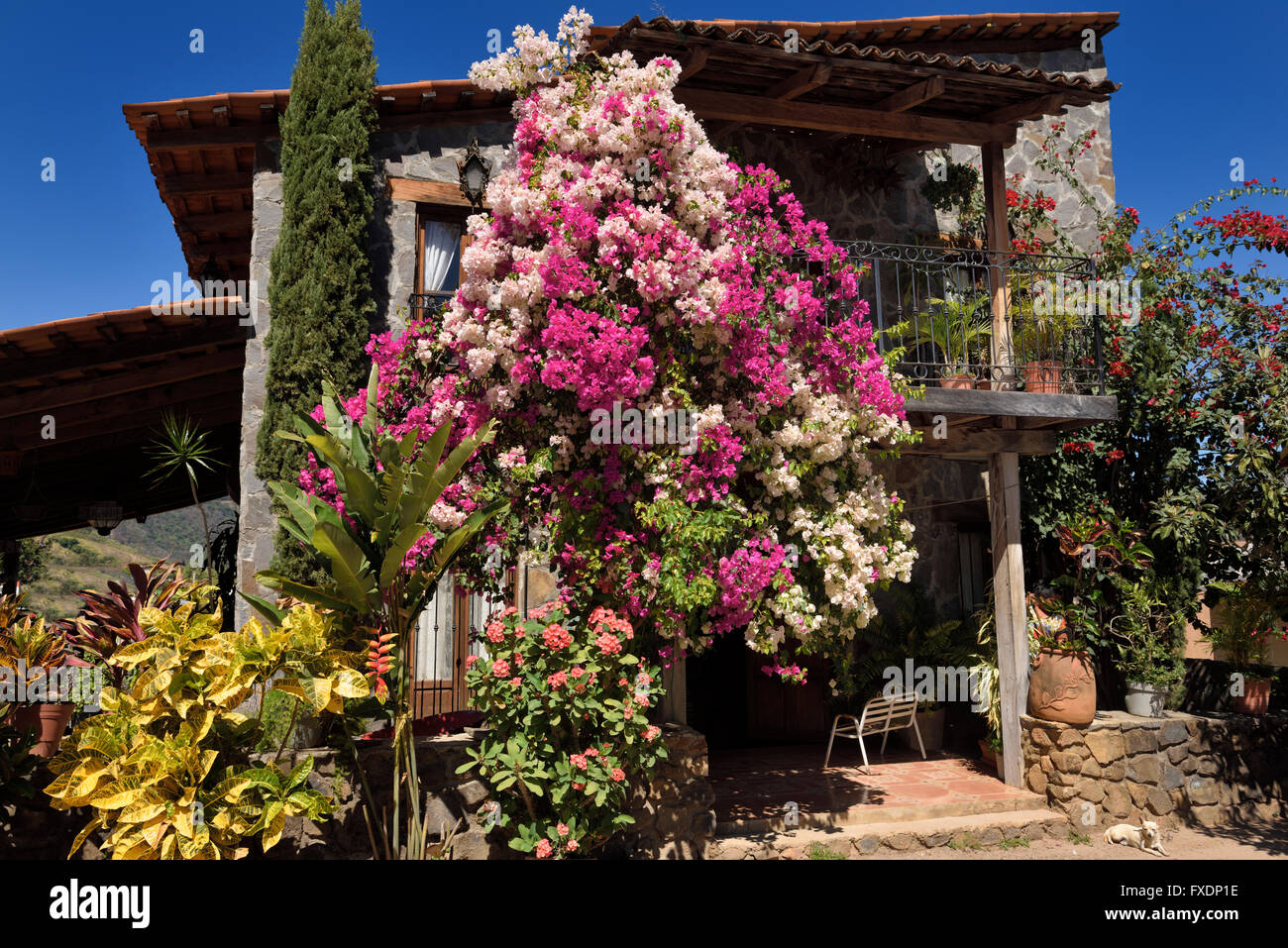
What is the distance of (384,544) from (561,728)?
67.4 inches

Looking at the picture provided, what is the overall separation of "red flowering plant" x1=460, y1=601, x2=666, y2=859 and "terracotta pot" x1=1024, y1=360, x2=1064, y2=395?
199 inches

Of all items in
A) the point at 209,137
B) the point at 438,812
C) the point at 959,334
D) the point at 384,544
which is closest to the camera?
the point at 384,544

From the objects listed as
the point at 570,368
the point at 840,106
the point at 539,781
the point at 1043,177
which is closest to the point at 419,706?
the point at 539,781

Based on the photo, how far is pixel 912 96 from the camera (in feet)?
27.1

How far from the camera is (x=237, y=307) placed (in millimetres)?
8938

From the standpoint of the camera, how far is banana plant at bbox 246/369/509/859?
568 cm

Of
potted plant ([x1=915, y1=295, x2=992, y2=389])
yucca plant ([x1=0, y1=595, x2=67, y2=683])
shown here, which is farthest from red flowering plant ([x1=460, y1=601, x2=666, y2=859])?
potted plant ([x1=915, y1=295, x2=992, y2=389])

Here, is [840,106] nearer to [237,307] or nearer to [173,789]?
[237,307]

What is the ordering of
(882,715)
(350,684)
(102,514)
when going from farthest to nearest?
(102,514)
(882,715)
(350,684)

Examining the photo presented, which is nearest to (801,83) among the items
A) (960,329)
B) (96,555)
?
(960,329)

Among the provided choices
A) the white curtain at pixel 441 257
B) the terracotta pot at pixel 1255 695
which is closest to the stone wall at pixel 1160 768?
the terracotta pot at pixel 1255 695

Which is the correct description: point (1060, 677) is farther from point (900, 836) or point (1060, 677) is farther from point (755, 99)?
point (755, 99)

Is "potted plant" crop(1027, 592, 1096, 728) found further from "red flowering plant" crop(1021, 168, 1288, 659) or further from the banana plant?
the banana plant

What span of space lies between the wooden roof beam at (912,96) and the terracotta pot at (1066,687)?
17.4ft
